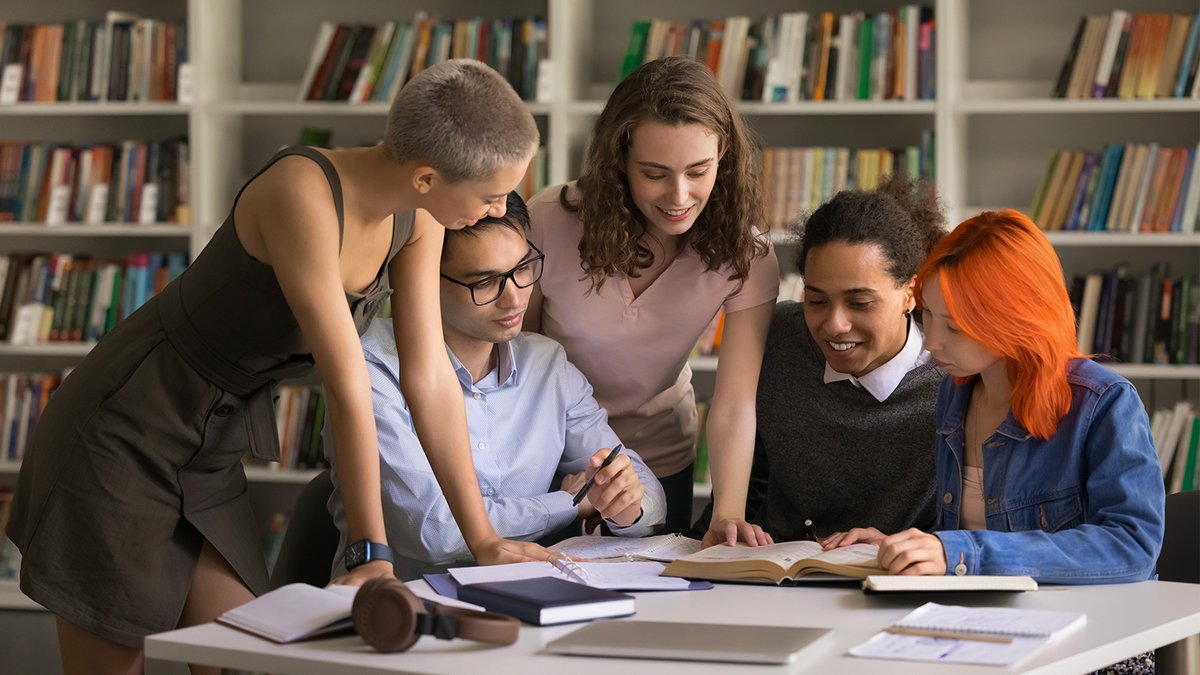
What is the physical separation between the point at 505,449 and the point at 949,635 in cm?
96

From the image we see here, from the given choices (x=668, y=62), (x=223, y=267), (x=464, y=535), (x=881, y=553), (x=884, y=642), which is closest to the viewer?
(x=884, y=642)

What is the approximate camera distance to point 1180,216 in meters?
3.50

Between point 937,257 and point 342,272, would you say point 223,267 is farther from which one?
point 937,257

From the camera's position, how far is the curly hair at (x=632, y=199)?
2037 millimetres

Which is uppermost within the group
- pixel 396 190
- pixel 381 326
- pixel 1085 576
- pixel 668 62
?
pixel 668 62

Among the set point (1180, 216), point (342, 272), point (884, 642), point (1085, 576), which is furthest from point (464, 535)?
point (1180, 216)

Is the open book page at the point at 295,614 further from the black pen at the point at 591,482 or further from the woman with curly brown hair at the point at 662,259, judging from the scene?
the woman with curly brown hair at the point at 662,259

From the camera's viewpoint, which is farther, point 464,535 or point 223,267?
point 464,535

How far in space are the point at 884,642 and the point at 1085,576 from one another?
417mm

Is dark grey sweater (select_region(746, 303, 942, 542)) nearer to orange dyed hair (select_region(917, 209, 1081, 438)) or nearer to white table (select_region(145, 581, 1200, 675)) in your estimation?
orange dyed hair (select_region(917, 209, 1081, 438))

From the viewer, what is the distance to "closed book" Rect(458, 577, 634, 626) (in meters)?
1.33

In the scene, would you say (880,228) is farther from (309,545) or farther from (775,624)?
(309,545)

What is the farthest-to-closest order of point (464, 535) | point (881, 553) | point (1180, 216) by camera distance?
point (1180, 216)
point (464, 535)
point (881, 553)

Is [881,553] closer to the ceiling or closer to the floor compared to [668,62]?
closer to the floor
